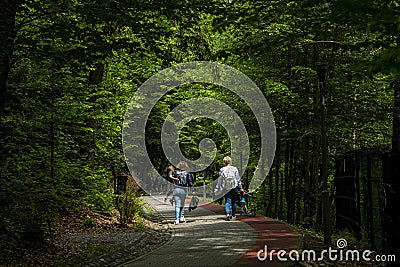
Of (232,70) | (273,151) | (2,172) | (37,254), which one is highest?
(232,70)

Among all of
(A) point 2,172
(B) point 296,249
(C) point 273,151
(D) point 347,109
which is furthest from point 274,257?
(C) point 273,151

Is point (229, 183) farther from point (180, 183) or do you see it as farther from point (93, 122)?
point (93, 122)

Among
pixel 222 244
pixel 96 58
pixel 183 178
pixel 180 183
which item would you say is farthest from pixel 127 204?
pixel 96 58

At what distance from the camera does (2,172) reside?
412 inches

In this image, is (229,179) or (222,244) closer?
(222,244)

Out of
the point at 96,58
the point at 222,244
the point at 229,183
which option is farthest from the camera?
the point at 229,183

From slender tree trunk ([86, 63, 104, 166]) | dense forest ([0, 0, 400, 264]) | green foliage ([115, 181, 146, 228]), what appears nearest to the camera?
dense forest ([0, 0, 400, 264])

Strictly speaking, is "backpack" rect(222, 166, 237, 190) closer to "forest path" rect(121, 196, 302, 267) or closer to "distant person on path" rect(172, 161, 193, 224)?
"forest path" rect(121, 196, 302, 267)

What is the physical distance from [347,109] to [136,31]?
33.3ft

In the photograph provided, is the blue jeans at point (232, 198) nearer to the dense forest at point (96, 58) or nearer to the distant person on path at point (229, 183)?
the distant person on path at point (229, 183)

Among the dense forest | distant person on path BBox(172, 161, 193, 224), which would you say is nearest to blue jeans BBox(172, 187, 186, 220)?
distant person on path BBox(172, 161, 193, 224)

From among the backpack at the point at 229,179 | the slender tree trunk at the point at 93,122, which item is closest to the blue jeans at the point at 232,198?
the backpack at the point at 229,179

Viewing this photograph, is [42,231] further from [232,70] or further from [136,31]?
[232,70]

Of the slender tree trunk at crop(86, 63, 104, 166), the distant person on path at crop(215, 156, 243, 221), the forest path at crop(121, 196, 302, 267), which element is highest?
the slender tree trunk at crop(86, 63, 104, 166)
